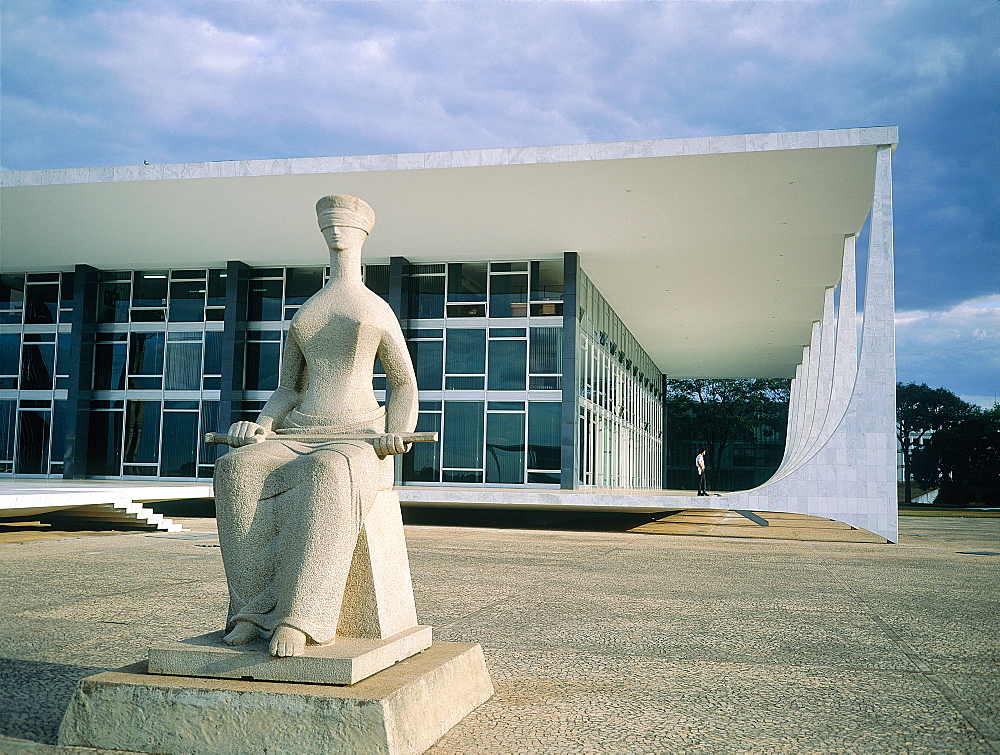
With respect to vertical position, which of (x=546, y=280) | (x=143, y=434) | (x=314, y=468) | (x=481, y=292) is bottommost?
(x=314, y=468)

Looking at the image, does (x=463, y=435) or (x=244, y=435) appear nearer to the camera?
(x=244, y=435)

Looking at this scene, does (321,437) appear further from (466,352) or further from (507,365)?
(466,352)

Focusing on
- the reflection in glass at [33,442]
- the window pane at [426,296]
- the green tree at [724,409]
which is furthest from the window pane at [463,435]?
the green tree at [724,409]

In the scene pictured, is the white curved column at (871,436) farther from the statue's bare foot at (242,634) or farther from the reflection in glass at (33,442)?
the reflection in glass at (33,442)

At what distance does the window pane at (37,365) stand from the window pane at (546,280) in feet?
57.1

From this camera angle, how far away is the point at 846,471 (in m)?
20.9

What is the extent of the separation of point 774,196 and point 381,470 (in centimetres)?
1847

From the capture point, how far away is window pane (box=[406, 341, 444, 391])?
90.7 feet

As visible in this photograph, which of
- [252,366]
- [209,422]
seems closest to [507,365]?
[252,366]

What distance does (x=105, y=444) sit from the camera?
99.3 ft

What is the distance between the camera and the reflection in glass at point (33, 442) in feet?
101

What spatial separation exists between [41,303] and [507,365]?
17387 millimetres

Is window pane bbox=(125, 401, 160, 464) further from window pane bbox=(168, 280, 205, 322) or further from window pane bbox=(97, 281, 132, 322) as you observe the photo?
window pane bbox=(97, 281, 132, 322)

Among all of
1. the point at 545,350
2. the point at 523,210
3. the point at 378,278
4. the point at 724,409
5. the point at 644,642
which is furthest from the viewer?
the point at 724,409
